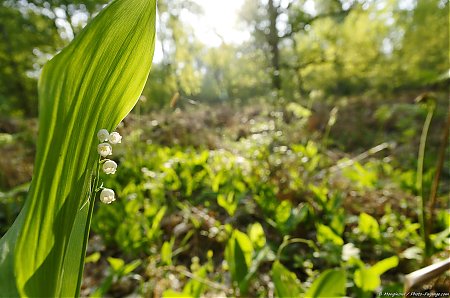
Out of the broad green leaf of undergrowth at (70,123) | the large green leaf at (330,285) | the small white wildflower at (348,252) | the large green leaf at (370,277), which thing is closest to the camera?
the broad green leaf of undergrowth at (70,123)

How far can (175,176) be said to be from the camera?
277cm

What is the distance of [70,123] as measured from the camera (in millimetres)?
456

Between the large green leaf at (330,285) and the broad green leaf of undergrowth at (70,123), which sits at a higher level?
the broad green leaf of undergrowth at (70,123)

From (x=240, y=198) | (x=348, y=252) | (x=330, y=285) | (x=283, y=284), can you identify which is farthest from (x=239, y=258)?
(x=240, y=198)

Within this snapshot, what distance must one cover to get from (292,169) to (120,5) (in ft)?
8.05

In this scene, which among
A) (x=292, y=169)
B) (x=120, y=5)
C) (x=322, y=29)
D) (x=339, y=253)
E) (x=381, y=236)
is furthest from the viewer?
(x=322, y=29)

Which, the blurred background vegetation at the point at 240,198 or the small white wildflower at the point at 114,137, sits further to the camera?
the blurred background vegetation at the point at 240,198

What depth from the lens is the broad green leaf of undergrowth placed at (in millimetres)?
423

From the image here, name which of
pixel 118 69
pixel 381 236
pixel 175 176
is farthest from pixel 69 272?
pixel 175 176

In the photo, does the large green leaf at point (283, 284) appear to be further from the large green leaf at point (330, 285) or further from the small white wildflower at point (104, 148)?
the small white wildflower at point (104, 148)

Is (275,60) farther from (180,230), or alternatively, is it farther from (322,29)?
(180,230)

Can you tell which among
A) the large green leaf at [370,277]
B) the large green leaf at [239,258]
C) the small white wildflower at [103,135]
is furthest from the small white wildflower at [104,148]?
the large green leaf at [370,277]

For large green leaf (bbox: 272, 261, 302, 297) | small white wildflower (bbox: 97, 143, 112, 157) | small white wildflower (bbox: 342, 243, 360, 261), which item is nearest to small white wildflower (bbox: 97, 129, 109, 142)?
small white wildflower (bbox: 97, 143, 112, 157)

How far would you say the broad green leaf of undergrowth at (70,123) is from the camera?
423 millimetres
